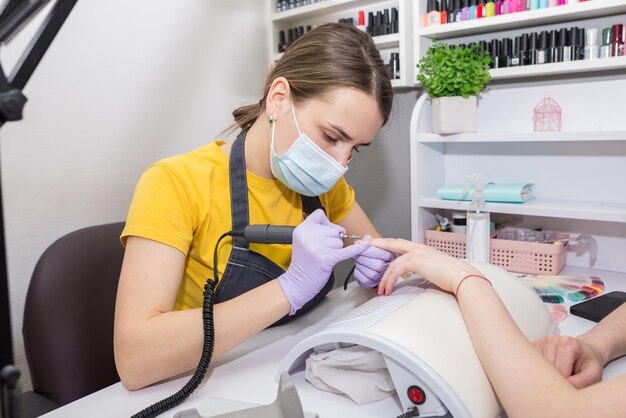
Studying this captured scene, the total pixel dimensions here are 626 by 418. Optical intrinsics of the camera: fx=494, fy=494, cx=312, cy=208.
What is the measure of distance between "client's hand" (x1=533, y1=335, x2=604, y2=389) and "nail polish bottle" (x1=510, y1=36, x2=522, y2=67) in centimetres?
106

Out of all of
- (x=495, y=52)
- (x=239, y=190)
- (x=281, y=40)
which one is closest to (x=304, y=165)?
(x=239, y=190)

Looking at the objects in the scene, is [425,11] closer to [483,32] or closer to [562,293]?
[483,32]

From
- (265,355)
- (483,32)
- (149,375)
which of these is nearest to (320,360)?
(265,355)

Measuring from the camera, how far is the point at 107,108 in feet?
5.50

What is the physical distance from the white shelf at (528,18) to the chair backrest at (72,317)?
128 cm

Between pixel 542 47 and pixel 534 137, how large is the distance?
11.6 inches

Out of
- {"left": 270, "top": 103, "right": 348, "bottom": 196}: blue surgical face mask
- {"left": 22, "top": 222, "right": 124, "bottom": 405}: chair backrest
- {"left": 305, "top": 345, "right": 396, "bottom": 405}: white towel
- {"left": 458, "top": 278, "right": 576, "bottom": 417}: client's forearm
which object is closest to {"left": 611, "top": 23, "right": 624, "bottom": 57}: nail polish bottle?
{"left": 270, "top": 103, "right": 348, "bottom": 196}: blue surgical face mask

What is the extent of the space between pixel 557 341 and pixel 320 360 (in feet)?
1.32

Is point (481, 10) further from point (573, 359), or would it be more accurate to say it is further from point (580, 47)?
point (573, 359)

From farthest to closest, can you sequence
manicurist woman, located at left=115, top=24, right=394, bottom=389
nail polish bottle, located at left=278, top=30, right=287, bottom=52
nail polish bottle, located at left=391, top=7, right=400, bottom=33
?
1. nail polish bottle, located at left=278, top=30, right=287, bottom=52
2. nail polish bottle, located at left=391, top=7, right=400, bottom=33
3. manicurist woman, located at left=115, top=24, right=394, bottom=389

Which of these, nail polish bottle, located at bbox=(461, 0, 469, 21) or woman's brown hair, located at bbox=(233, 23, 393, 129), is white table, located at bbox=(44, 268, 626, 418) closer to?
woman's brown hair, located at bbox=(233, 23, 393, 129)

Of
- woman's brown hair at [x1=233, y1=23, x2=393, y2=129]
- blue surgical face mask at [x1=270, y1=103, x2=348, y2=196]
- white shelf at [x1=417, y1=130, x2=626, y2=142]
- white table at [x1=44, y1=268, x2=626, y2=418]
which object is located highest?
woman's brown hair at [x1=233, y1=23, x2=393, y2=129]

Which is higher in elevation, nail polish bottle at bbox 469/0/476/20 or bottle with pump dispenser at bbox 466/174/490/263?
nail polish bottle at bbox 469/0/476/20

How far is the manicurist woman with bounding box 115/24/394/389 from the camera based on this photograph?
0.91 metres
